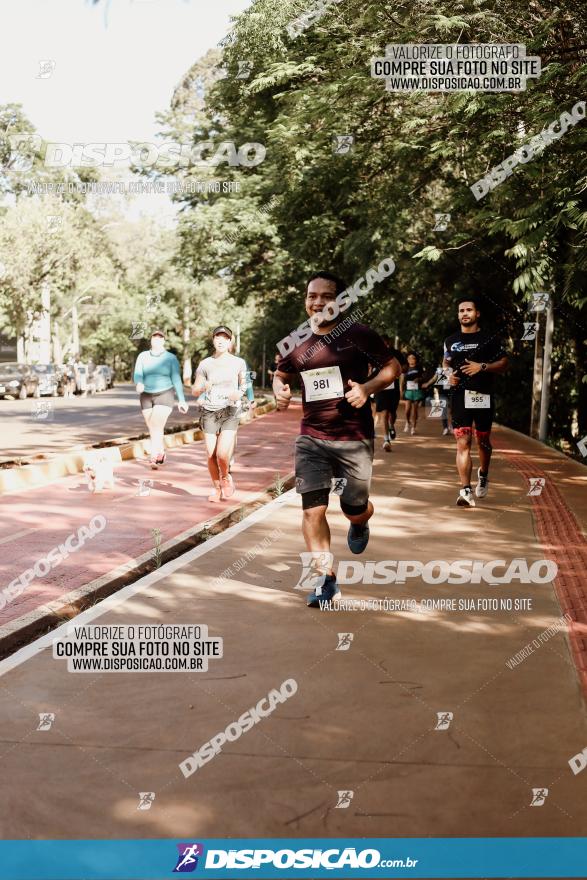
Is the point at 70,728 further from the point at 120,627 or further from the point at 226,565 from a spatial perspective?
the point at 226,565

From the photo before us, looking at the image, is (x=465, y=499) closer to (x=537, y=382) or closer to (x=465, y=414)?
(x=465, y=414)

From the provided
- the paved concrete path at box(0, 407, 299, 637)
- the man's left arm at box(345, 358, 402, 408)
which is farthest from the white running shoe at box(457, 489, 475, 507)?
the man's left arm at box(345, 358, 402, 408)

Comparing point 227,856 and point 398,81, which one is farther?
point 398,81

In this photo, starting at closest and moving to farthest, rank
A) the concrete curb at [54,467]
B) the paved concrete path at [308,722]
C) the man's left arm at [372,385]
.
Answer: the paved concrete path at [308,722], the man's left arm at [372,385], the concrete curb at [54,467]

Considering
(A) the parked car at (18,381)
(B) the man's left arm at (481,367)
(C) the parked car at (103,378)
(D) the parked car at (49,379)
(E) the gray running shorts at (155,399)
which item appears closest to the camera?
(B) the man's left arm at (481,367)

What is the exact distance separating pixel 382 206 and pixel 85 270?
3882 centimetres

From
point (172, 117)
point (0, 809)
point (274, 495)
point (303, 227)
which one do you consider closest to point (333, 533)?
point (274, 495)

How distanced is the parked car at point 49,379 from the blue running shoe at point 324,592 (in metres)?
41.7

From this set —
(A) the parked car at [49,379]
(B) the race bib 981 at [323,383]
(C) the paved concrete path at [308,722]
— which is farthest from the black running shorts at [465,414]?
(A) the parked car at [49,379]

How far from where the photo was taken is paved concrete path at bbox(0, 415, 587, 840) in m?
3.69

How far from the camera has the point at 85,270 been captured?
191 feet

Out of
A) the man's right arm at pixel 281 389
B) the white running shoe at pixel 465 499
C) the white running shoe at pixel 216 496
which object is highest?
the man's right arm at pixel 281 389

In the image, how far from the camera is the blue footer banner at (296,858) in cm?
332

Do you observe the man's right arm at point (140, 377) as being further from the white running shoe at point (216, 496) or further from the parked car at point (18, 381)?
the parked car at point (18, 381)
